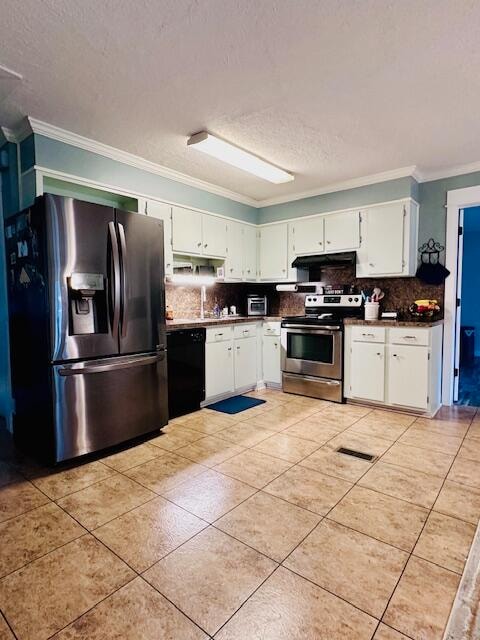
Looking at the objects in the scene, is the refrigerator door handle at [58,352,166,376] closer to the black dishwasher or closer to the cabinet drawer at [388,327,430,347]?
the black dishwasher

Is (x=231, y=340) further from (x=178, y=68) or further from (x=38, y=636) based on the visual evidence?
(x=38, y=636)

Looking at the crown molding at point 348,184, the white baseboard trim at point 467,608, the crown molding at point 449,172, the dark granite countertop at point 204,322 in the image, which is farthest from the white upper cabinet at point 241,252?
the white baseboard trim at point 467,608

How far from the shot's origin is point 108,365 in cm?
275

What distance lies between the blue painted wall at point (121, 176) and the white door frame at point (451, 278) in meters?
2.54

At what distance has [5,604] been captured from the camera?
145 cm

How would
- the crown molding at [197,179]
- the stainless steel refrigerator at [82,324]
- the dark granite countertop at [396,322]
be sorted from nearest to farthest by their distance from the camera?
the stainless steel refrigerator at [82,324] < the crown molding at [197,179] < the dark granite countertop at [396,322]

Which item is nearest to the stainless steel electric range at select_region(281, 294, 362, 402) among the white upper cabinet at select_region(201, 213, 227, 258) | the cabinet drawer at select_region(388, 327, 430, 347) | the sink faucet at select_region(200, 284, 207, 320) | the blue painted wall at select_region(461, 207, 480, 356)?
the cabinet drawer at select_region(388, 327, 430, 347)

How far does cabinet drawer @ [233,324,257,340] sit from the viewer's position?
4426 millimetres

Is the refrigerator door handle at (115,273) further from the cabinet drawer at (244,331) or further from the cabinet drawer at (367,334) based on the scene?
the cabinet drawer at (367,334)

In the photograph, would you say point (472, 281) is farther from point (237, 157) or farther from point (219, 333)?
point (237, 157)

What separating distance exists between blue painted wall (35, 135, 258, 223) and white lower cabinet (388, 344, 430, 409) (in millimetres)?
2679

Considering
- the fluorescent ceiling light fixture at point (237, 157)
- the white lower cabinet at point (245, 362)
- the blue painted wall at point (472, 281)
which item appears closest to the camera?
the fluorescent ceiling light fixture at point (237, 157)

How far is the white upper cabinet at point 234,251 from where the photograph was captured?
4.68 metres

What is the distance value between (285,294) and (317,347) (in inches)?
49.0
